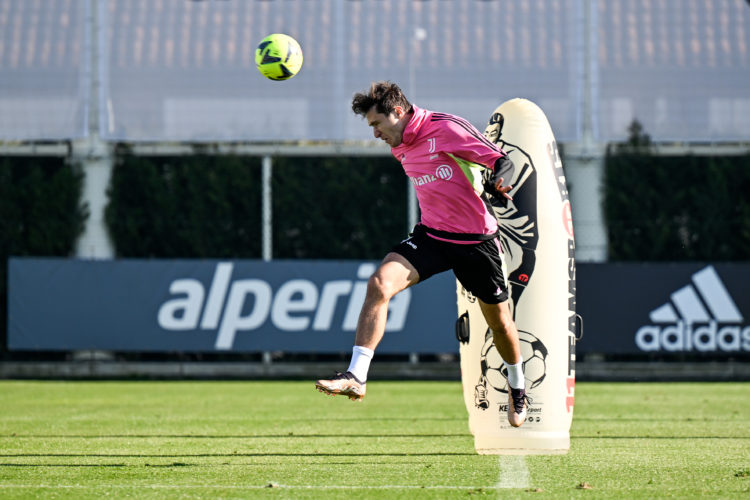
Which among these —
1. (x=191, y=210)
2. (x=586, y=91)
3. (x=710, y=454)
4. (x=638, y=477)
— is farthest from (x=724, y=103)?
(x=638, y=477)

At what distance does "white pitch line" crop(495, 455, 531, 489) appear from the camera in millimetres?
5883

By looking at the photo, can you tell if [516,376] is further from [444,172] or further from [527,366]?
[444,172]

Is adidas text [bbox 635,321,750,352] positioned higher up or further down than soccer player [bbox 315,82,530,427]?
further down

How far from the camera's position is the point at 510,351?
22.5ft

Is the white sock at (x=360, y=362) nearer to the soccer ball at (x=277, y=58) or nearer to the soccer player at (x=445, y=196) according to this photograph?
the soccer player at (x=445, y=196)

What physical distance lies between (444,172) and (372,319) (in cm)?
99

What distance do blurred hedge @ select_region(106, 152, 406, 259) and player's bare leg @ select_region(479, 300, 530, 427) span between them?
11.3 metres

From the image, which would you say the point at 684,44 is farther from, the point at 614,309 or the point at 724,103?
the point at 614,309

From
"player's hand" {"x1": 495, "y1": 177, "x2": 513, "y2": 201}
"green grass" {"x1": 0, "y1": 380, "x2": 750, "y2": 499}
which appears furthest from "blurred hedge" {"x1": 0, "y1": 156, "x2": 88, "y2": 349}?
"player's hand" {"x1": 495, "y1": 177, "x2": 513, "y2": 201}

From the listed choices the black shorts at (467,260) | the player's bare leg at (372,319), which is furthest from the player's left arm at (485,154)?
the player's bare leg at (372,319)

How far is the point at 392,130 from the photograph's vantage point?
6.50 m

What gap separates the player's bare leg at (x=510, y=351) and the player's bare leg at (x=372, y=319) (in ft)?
2.03

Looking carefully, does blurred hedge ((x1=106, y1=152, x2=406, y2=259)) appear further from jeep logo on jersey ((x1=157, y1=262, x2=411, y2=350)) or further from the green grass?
the green grass

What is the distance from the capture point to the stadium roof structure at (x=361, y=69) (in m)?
18.3
